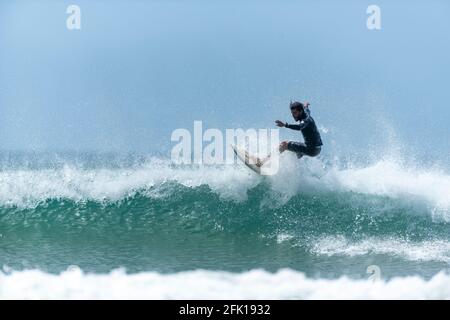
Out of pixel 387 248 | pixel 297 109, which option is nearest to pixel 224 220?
pixel 297 109

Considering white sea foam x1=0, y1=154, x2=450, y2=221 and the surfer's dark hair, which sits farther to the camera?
white sea foam x1=0, y1=154, x2=450, y2=221

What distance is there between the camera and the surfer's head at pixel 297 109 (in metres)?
9.05

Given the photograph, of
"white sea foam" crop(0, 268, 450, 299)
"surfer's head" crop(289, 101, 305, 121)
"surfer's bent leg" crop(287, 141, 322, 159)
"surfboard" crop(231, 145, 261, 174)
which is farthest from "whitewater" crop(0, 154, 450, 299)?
"surfer's head" crop(289, 101, 305, 121)

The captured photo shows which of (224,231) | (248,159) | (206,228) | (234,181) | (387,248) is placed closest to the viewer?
(387,248)

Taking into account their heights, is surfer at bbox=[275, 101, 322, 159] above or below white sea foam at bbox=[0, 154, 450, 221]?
above

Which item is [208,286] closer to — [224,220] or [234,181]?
[224,220]

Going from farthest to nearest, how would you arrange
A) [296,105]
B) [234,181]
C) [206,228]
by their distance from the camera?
[234,181] → [206,228] → [296,105]

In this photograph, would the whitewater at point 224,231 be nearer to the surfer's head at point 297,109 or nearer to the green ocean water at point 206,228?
the green ocean water at point 206,228

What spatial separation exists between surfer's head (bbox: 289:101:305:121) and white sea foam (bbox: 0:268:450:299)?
3.38 metres

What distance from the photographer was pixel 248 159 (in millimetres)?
10258

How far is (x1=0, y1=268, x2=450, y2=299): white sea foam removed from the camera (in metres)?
6.07

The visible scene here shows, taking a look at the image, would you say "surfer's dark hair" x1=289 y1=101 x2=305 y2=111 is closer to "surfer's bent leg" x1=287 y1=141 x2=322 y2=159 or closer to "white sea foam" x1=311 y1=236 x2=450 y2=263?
"surfer's bent leg" x1=287 y1=141 x2=322 y2=159

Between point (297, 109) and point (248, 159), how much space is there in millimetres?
1753
